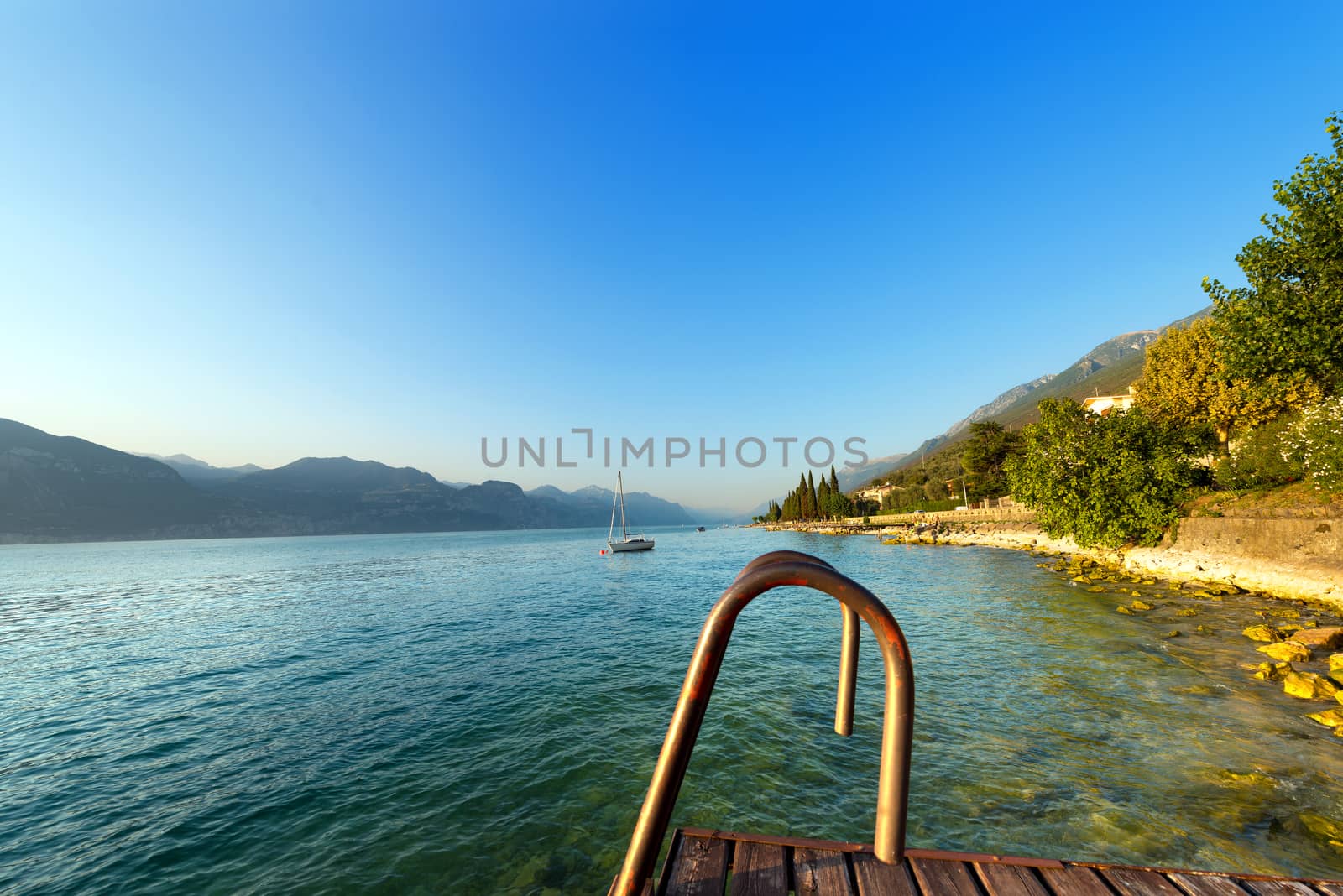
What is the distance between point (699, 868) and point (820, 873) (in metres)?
1.15

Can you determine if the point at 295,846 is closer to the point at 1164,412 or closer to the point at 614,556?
the point at 1164,412

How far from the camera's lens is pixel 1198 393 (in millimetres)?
45562

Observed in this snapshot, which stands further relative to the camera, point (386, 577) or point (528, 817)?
point (386, 577)

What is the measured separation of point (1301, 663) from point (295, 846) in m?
26.2

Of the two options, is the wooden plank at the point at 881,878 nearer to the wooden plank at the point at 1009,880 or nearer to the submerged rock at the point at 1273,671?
the wooden plank at the point at 1009,880

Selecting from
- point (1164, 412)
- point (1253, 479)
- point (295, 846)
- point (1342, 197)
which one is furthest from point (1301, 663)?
point (1164, 412)

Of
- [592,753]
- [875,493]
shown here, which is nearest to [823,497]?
[875,493]

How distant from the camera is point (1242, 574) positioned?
80.9ft

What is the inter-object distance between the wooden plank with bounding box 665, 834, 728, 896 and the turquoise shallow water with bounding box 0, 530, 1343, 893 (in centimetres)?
374

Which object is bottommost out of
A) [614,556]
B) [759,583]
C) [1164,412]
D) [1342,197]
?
[614,556]

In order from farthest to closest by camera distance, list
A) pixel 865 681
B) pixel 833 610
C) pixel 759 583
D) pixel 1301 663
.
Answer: pixel 833 610 → pixel 865 681 → pixel 1301 663 → pixel 759 583

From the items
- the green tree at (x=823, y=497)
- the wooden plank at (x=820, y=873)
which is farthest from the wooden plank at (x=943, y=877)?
the green tree at (x=823, y=497)

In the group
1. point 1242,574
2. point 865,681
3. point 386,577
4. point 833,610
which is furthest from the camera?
point 386,577

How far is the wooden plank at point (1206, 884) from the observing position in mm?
4457
